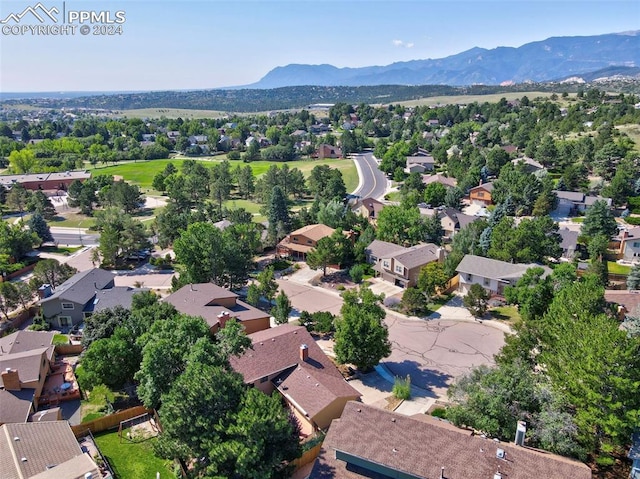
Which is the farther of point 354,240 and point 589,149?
point 589,149

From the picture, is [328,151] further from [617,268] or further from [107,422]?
[107,422]

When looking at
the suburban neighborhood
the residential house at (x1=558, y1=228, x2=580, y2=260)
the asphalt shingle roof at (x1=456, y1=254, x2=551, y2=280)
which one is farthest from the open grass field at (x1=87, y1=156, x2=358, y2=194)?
the asphalt shingle roof at (x1=456, y1=254, x2=551, y2=280)

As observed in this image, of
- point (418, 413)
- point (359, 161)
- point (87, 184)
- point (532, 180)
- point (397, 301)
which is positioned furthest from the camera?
point (359, 161)

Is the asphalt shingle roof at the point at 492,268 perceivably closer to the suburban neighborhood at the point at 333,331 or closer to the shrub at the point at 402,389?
the suburban neighborhood at the point at 333,331

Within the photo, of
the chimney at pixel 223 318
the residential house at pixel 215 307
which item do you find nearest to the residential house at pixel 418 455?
the chimney at pixel 223 318

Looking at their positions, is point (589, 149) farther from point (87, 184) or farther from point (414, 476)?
point (87, 184)

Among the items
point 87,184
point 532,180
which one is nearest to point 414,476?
point 532,180
